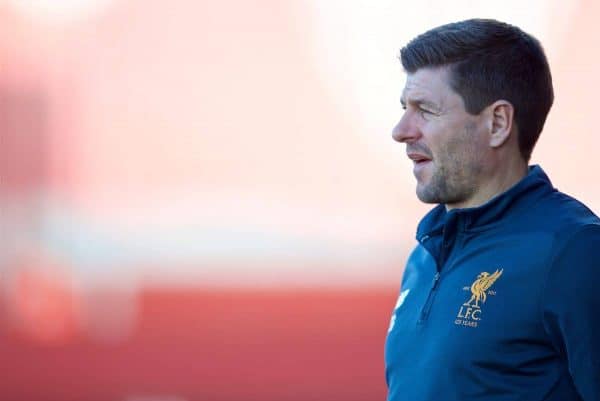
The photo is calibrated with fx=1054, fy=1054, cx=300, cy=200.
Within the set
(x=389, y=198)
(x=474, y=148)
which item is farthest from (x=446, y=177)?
(x=389, y=198)

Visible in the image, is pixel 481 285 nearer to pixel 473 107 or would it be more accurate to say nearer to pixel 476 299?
pixel 476 299

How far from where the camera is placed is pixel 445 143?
1.73 meters

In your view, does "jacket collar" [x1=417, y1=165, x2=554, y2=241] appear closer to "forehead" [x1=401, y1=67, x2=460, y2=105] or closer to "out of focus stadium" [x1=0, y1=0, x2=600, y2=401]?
"forehead" [x1=401, y1=67, x2=460, y2=105]

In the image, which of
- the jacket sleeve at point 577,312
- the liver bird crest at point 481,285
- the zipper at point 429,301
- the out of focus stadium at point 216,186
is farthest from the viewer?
the out of focus stadium at point 216,186

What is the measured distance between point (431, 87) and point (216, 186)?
5.84 ft

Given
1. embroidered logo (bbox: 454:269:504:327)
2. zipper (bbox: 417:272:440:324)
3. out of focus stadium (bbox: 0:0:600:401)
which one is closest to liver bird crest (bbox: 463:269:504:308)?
embroidered logo (bbox: 454:269:504:327)

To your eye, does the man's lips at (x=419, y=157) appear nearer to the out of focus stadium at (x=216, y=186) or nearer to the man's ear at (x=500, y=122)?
the man's ear at (x=500, y=122)

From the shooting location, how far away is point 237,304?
11.3 ft

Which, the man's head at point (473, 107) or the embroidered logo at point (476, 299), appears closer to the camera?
the embroidered logo at point (476, 299)

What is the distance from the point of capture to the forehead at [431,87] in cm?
174

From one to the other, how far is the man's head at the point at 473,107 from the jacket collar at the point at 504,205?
39 millimetres

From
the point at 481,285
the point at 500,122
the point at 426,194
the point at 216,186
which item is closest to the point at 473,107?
the point at 500,122

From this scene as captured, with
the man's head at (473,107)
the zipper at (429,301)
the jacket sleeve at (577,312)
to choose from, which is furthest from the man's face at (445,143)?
the jacket sleeve at (577,312)

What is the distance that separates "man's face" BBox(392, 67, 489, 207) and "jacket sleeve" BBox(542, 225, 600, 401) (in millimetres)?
246
